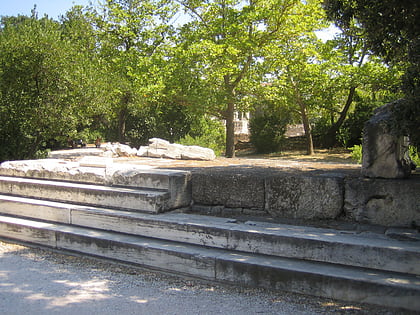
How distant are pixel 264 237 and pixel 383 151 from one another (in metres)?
1.63

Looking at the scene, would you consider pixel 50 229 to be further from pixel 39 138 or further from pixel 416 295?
pixel 39 138

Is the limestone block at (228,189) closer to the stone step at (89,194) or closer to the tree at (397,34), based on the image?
the stone step at (89,194)

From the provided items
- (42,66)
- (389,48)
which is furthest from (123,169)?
(42,66)

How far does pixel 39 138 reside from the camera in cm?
1041

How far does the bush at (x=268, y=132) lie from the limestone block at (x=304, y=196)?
18270mm

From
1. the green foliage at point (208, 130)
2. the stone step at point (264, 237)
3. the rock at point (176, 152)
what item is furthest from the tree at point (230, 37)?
the stone step at point (264, 237)

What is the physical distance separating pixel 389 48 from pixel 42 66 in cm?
806

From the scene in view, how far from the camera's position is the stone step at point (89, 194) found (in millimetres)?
4895

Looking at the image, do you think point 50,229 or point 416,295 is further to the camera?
point 50,229

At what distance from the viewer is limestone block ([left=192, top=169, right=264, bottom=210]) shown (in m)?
4.72

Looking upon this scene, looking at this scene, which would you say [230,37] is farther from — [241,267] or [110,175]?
[241,267]

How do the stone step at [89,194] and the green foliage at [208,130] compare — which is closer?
the stone step at [89,194]

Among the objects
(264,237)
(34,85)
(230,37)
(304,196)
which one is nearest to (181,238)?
(264,237)

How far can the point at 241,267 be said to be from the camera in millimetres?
3836
